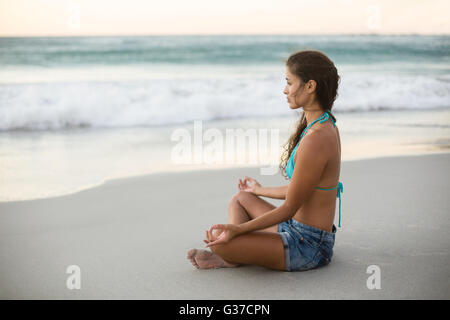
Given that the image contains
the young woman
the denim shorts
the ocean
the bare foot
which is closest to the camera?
the young woman

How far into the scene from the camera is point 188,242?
3.45 m

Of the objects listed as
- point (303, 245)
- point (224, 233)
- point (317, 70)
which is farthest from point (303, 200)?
point (317, 70)

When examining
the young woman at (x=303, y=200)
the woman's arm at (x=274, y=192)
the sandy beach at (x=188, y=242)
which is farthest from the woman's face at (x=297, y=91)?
the sandy beach at (x=188, y=242)

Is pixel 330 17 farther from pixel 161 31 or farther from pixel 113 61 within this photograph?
pixel 113 61

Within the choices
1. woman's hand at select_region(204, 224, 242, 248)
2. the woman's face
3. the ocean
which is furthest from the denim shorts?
the ocean

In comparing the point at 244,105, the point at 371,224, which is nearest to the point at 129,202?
the point at 371,224

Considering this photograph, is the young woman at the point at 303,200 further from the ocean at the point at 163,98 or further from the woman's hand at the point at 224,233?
the ocean at the point at 163,98

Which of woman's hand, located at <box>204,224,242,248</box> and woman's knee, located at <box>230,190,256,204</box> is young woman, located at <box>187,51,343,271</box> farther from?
woman's knee, located at <box>230,190,256,204</box>

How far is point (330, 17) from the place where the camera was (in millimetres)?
17734

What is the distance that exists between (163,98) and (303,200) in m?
9.14

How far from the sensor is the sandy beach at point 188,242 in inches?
107

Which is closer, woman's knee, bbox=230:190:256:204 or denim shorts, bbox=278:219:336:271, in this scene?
denim shorts, bbox=278:219:336:271

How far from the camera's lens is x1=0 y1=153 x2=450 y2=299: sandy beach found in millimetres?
2707

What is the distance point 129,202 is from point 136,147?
2440 mm
